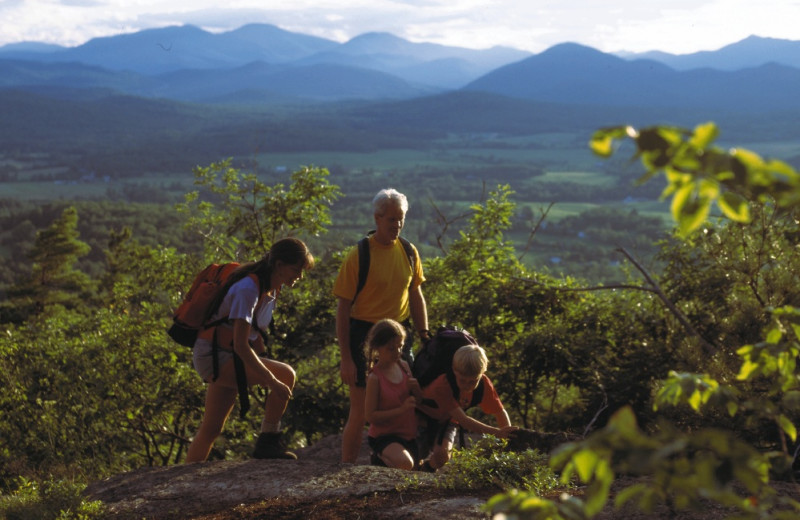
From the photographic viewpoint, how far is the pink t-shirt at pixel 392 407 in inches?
196

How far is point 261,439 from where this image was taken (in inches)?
214

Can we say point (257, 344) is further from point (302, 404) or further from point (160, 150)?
point (160, 150)

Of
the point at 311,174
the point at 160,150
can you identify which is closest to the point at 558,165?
the point at 160,150

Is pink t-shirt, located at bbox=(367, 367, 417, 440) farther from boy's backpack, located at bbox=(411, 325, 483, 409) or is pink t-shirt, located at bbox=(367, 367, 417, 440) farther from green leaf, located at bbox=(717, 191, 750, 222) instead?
green leaf, located at bbox=(717, 191, 750, 222)

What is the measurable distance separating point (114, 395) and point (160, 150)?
551 ft

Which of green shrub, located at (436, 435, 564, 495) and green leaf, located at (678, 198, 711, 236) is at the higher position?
green leaf, located at (678, 198, 711, 236)

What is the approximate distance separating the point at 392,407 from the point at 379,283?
0.81 metres

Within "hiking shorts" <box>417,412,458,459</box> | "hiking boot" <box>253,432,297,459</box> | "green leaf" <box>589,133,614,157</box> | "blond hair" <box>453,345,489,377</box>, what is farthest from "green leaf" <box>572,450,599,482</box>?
"hiking boot" <box>253,432,297,459</box>

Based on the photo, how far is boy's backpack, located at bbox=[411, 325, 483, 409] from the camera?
5027 mm

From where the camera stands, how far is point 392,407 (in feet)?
16.4

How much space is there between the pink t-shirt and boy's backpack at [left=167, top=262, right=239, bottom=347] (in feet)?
3.56

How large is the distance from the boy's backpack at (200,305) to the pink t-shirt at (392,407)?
3.56 ft

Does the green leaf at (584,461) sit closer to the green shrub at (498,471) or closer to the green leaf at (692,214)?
the green leaf at (692,214)

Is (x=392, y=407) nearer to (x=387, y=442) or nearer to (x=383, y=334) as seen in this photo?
(x=387, y=442)
